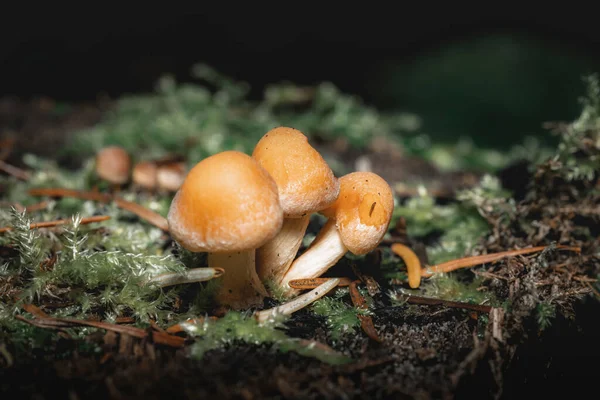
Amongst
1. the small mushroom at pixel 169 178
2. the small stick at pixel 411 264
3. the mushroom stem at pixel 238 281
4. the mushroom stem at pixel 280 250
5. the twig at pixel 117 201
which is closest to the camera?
the mushroom stem at pixel 238 281

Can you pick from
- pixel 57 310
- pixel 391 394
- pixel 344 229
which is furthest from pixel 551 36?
pixel 57 310

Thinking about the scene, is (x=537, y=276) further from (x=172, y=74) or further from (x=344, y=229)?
(x=172, y=74)

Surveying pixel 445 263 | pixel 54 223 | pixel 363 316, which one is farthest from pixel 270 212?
pixel 54 223

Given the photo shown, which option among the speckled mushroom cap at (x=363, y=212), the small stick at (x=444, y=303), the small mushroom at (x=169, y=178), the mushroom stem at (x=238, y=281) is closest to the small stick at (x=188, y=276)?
the mushroom stem at (x=238, y=281)

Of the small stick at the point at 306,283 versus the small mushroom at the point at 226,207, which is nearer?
the small mushroom at the point at 226,207

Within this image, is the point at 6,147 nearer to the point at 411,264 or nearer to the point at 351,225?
the point at 351,225

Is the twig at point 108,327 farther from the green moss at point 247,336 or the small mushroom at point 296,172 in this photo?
the small mushroom at point 296,172
